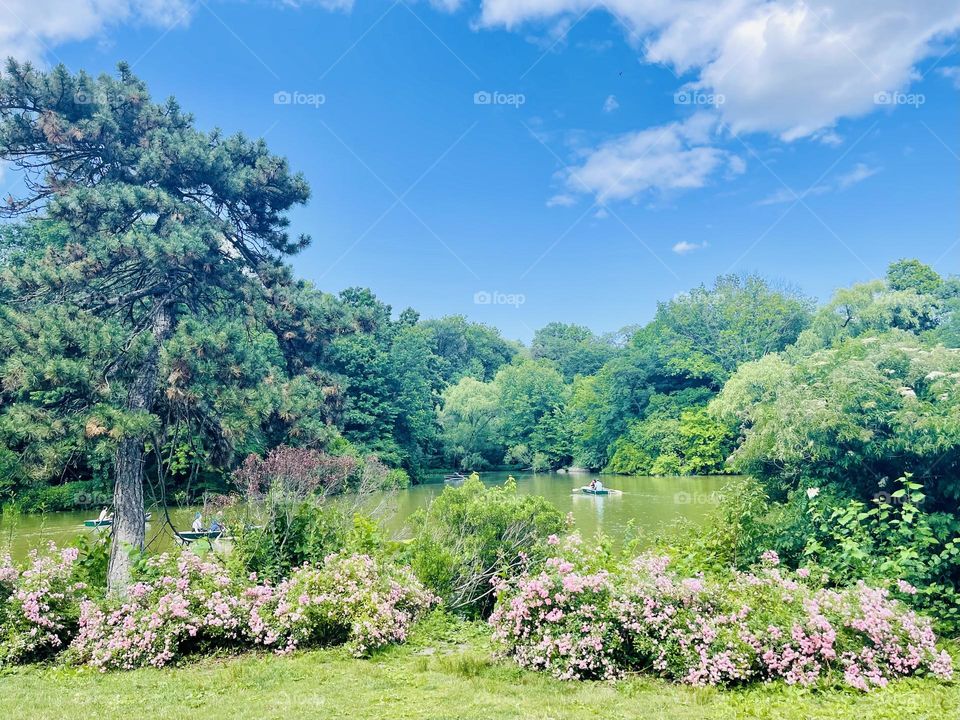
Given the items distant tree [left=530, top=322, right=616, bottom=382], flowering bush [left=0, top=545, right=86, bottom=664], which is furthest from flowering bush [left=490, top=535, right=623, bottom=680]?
distant tree [left=530, top=322, right=616, bottom=382]

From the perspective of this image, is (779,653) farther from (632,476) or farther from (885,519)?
(632,476)

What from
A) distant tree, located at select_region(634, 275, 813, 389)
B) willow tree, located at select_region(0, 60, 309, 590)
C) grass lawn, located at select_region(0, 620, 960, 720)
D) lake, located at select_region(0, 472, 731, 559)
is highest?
distant tree, located at select_region(634, 275, 813, 389)

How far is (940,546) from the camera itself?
568 centimetres

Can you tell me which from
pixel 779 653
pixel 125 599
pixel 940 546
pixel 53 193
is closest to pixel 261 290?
pixel 53 193

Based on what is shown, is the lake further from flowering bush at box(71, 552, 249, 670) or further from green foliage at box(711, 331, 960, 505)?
flowering bush at box(71, 552, 249, 670)

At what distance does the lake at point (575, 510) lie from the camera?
41.0 ft

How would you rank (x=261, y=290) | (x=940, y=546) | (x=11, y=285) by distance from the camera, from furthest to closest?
(x=261, y=290) → (x=11, y=285) → (x=940, y=546)

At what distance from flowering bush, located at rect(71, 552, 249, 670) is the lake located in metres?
2.68

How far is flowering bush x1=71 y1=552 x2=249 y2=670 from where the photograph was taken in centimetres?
533

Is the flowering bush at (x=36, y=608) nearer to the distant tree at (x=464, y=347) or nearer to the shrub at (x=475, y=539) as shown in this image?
the shrub at (x=475, y=539)

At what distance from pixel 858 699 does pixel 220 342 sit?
810 centimetres

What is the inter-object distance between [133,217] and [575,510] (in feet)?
50.4

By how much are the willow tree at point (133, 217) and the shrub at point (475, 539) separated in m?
3.79

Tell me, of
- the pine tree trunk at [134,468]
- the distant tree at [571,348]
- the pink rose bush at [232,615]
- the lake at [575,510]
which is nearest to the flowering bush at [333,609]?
the pink rose bush at [232,615]
